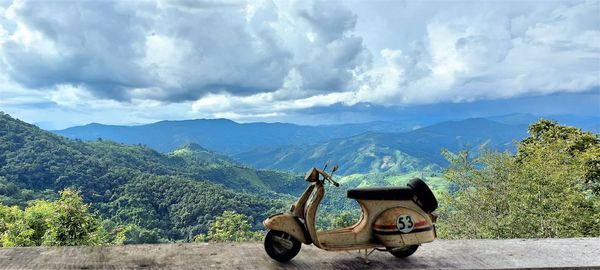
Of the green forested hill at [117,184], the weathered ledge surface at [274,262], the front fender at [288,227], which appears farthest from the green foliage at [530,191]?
the green forested hill at [117,184]

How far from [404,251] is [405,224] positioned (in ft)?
0.70

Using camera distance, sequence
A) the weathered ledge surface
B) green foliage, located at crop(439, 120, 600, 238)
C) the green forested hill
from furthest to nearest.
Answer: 1. the green forested hill
2. green foliage, located at crop(439, 120, 600, 238)
3. the weathered ledge surface

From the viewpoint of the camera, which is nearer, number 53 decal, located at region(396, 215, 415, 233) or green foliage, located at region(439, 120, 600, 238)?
number 53 decal, located at region(396, 215, 415, 233)

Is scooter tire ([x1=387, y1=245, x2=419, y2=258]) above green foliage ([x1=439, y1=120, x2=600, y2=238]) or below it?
above

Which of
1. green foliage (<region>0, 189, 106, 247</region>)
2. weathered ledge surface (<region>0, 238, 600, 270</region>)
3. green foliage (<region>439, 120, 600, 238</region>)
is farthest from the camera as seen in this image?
green foliage (<region>439, 120, 600, 238</region>)

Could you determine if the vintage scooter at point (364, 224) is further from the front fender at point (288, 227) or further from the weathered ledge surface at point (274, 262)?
the weathered ledge surface at point (274, 262)

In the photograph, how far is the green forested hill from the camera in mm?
85938

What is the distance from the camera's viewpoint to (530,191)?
20219mm

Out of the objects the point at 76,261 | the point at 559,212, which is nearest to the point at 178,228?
the point at 559,212

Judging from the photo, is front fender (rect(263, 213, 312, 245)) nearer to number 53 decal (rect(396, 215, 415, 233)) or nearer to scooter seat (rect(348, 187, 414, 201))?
scooter seat (rect(348, 187, 414, 201))

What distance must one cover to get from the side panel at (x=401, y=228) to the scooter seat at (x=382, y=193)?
0.23 ft

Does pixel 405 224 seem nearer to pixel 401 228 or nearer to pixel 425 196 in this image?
pixel 401 228

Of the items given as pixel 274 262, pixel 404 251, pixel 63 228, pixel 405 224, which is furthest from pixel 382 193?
pixel 63 228

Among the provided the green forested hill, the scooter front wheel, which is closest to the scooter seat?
the scooter front wheel
